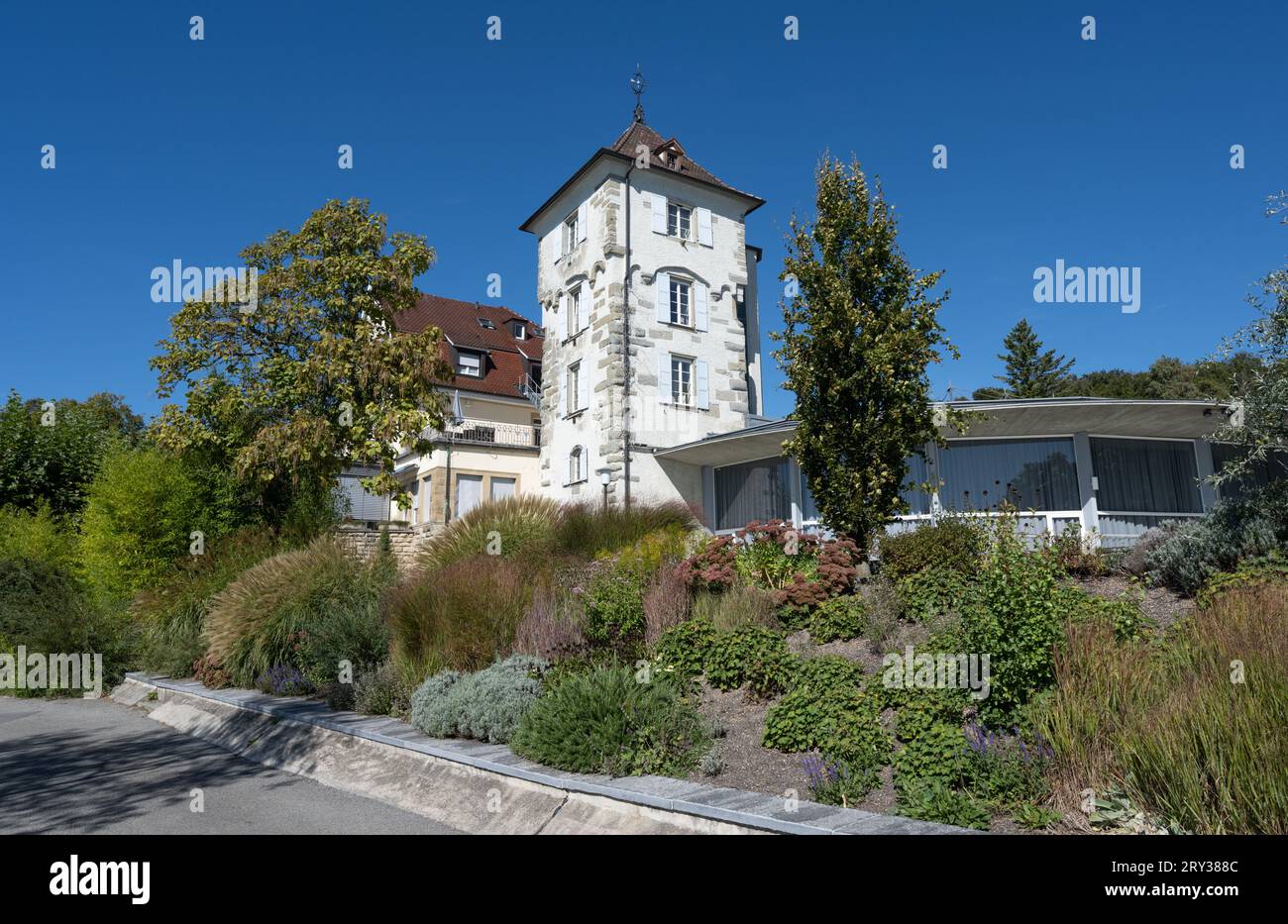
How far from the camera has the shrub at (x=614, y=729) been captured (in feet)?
19.6

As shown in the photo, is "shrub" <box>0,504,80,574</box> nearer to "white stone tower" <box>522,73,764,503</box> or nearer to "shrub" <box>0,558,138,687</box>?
"shrub" <box>0,558,138,687</box>

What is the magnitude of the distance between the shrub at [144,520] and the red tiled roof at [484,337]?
14803 mm

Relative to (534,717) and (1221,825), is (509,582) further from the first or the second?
(1221,825)

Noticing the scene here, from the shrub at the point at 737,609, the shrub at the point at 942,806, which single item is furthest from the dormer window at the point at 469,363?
the shrub at the point at 942,806

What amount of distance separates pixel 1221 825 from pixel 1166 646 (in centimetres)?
216

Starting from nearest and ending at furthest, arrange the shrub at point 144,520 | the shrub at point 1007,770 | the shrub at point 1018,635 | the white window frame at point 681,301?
the shrub at point 1007,770
the shrub at point 1018,635
the shrub at point 144,520
the white window frame at point 681,301

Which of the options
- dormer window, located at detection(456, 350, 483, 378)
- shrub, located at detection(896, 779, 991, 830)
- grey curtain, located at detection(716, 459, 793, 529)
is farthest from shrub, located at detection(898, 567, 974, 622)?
dormer window, located at detection(456, 350, 483, 378)

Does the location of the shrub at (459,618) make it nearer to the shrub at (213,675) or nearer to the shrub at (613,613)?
the shrub at (613,613)

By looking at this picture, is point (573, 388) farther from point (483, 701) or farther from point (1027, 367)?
point (1027, 367)

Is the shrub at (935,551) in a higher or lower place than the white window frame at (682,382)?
lower

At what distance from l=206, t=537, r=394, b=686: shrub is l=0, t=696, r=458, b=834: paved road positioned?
5.37 ft

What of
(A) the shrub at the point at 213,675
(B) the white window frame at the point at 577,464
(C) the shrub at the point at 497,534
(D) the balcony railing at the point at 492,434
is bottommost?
(A) the shrub at the point at 213,675

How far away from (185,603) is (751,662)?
39.2 ft
